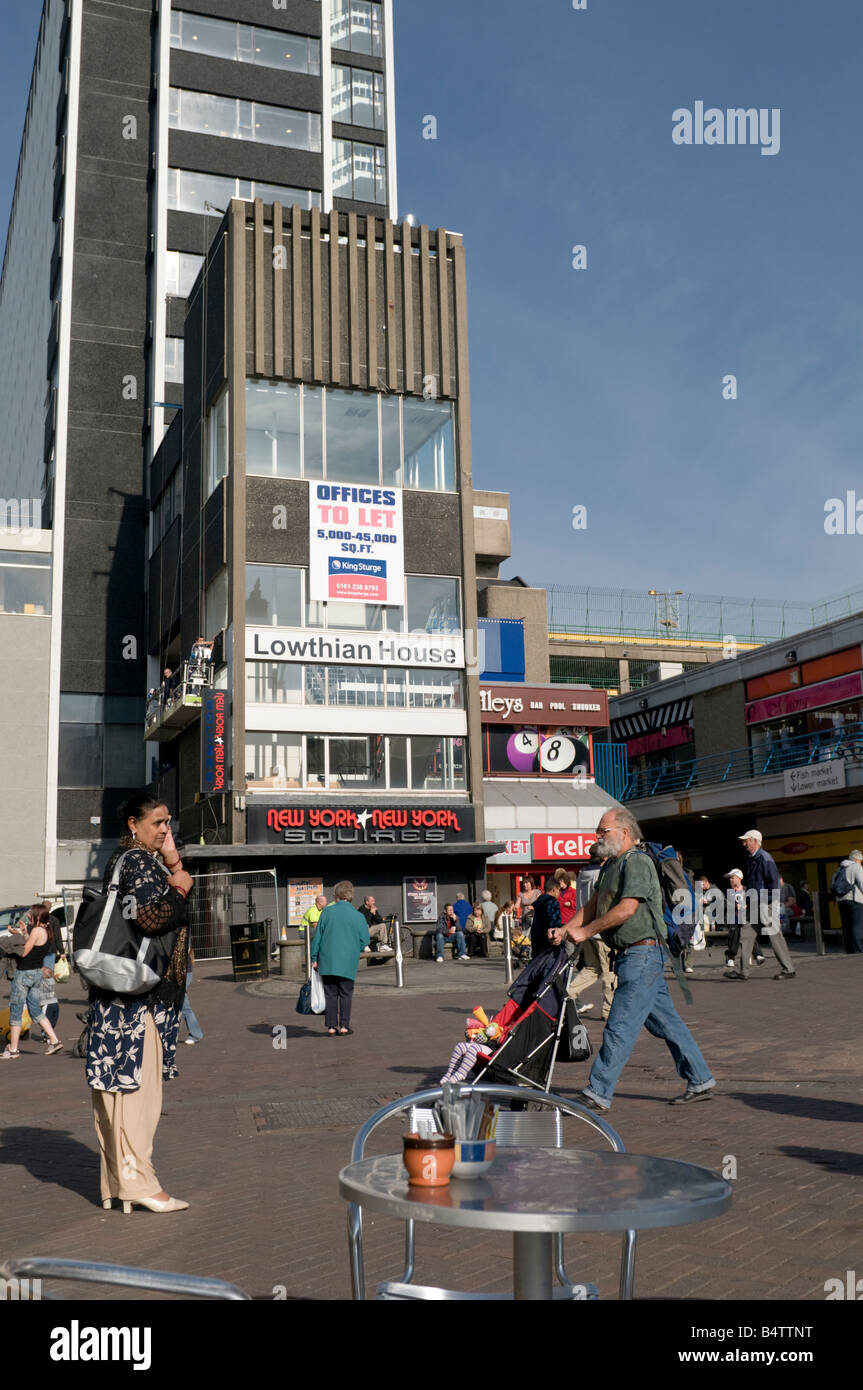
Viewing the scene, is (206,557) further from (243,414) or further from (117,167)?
(117,167)

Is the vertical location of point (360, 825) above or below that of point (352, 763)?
below

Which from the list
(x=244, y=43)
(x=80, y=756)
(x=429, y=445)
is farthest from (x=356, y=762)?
(x=244, y=43)

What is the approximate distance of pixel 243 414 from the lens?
3581cm

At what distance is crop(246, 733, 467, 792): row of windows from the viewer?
3438 cm

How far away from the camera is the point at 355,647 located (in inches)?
1388

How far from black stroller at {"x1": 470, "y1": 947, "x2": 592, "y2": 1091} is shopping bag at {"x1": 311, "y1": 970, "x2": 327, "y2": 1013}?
21.5ft

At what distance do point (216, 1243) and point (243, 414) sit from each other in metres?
32.9

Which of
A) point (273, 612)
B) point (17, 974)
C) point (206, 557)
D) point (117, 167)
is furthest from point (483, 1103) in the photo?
point (117, 167)

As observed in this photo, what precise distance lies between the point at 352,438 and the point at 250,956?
18729mm

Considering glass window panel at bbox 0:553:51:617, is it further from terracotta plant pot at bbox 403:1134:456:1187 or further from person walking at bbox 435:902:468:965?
terracotta plant pot at bbox 403:1134:456:1187

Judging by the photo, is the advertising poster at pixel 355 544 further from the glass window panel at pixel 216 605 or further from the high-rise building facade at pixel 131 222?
the high-rise building facade at pixel 131 222

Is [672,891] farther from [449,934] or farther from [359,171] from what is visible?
[359,171]

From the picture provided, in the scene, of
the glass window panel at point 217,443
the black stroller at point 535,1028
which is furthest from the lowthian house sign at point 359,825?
the black stroller at point 535,1028

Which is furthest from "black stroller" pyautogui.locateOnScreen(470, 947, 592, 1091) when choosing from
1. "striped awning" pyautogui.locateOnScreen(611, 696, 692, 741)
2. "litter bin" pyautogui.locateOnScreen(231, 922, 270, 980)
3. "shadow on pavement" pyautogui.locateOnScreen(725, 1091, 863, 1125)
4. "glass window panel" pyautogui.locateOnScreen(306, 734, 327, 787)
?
"striped awning" pyautogui.locateOnScreen(611, 696, 692, 741)
